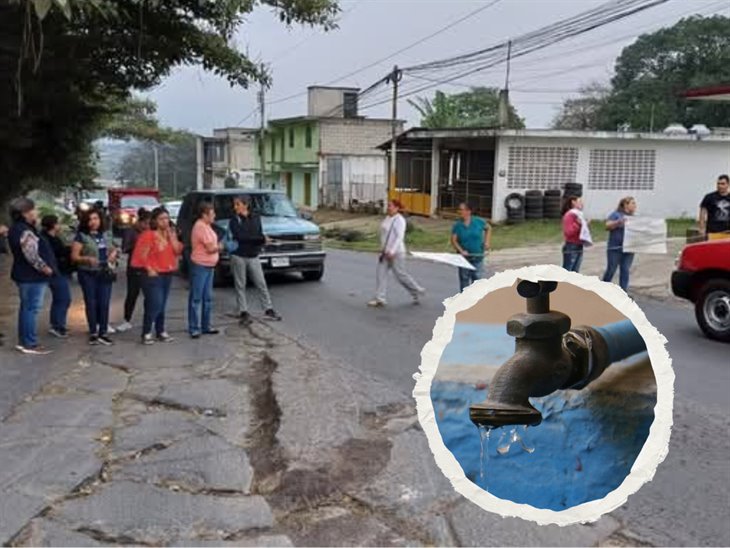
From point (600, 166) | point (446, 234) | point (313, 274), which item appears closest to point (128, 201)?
point (446, 234)

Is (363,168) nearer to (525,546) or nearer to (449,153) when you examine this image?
(449,153)

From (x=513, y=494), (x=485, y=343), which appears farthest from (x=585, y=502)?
(x=485, y=343)

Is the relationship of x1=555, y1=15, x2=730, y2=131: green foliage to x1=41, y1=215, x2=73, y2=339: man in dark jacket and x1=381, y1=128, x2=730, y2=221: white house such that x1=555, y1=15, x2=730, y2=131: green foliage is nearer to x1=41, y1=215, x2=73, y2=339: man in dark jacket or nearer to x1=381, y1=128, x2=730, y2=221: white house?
x1=381, y1=128, x2=730, y2=221: white house

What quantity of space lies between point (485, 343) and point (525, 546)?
3.09 m

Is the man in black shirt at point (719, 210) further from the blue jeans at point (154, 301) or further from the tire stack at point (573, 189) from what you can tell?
the tire stack at point (573, 189)

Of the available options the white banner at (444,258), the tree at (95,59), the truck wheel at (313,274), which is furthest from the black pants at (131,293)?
the white banner at (444,258)

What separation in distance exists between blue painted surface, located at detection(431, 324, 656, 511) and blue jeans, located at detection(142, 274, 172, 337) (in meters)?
8.26

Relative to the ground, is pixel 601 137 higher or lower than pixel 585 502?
higher

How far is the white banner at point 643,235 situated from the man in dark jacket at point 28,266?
780 cm

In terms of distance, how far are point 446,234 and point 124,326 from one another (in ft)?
54.4

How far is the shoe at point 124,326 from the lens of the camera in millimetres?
9655

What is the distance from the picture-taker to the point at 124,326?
32.3 feet

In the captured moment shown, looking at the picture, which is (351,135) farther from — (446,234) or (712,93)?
(712,93)

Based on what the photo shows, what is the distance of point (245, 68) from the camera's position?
12.8 metres
